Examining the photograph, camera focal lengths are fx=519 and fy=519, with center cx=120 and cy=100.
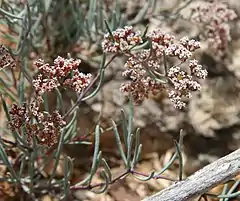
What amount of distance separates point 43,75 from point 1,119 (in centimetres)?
48

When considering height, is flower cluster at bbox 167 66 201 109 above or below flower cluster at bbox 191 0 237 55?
below

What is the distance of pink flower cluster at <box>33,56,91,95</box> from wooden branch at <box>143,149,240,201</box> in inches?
7.0

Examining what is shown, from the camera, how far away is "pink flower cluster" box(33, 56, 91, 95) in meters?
0.55

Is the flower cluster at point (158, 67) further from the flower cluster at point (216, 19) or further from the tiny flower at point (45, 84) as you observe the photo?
the flower cluster at point (216, 19)

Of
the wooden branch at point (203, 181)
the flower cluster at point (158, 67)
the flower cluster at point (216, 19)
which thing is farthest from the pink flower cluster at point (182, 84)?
the flower cluster at point (216, 19)

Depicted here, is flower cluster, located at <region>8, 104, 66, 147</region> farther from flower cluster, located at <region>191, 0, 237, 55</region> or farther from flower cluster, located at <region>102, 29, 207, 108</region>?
flower cluster, located at <region>191, 0, 237, 55</region>

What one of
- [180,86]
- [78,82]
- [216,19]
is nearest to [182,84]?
[180,86]

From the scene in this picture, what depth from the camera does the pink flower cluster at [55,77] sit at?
0.55 metres

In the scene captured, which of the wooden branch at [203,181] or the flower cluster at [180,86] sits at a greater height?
the flower cluster at [180,86]

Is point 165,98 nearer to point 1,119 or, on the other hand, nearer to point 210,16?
point 210,16

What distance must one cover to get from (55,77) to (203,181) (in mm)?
222

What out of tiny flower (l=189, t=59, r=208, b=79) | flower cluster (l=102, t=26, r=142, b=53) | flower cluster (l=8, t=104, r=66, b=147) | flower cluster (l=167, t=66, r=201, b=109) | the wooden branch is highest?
flower cluster (l=102, t=26, r=142, b=53)

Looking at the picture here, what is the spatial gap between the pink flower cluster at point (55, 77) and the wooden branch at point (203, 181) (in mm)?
178

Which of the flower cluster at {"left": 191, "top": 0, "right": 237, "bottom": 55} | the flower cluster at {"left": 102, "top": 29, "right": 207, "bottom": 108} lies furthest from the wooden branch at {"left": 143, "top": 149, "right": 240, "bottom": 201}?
the flower cluster at {"left": 191, "top": 0, "right": 237, "bottom": 55}
